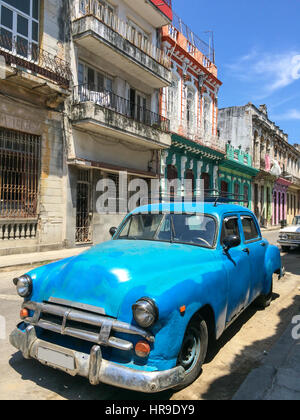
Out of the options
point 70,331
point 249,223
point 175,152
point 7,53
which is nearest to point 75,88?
point 7,53

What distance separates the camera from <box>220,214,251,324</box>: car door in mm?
3764

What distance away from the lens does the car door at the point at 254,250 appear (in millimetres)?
4609

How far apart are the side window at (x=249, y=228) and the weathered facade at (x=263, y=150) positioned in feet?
82.6

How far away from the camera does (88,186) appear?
549 inches

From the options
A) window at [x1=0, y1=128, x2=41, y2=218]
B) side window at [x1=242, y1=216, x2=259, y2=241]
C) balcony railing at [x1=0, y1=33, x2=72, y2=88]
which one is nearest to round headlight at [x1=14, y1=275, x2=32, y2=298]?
side window at [x1=242, y1=216, x2=259, y2=241]

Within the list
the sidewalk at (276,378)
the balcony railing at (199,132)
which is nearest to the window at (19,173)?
the balcony railing at (199,132)

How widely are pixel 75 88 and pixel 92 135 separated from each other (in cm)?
190

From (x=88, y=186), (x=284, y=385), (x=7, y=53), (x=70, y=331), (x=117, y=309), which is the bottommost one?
(x=284, y=385)

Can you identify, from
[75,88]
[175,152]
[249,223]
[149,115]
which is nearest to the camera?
[249,223]

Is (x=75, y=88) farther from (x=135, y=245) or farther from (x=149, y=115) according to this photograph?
(x=135, y=245)

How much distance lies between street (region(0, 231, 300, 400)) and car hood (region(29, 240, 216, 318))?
742mm

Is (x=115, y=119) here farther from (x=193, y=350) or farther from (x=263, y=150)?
(x=263, y=150)

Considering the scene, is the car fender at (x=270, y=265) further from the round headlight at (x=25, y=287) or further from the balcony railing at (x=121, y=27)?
the balcony railing at (x=121, y=27)

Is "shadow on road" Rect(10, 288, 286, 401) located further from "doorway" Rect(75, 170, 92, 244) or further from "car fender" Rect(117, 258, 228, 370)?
"doorway" Rect(75, 170, 92, 244)
